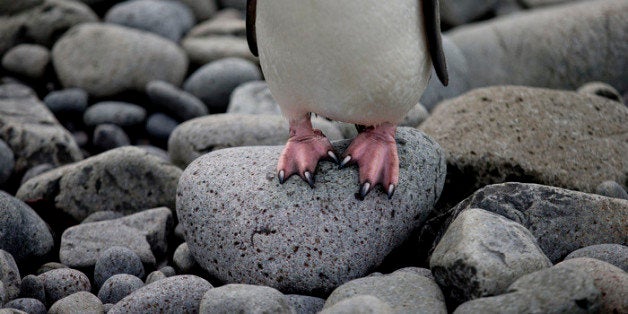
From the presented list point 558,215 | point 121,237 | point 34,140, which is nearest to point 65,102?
point 34,140

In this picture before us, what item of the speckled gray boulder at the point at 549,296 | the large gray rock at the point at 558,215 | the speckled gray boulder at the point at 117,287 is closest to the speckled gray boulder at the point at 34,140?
the speckled gray boulder at the point at 117,287

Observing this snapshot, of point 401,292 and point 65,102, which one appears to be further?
point 65,102

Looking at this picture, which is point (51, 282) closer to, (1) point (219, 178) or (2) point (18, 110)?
(1) point (219, 178)

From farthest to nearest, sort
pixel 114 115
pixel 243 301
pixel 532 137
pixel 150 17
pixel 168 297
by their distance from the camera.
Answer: pixel 150 17
pixel 114 115
pixel 532 137
pixel 168 297
pixel 243 301

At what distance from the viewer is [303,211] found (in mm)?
3145

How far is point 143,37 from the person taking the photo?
6.64 meters

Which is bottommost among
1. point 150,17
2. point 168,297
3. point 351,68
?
point 150,17

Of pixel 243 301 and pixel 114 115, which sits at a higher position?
pixel 243 301

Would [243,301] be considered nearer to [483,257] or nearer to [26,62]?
[483,257]

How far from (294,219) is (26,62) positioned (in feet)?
14.8

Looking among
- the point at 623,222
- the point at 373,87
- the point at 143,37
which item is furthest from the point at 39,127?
the point at 623,222

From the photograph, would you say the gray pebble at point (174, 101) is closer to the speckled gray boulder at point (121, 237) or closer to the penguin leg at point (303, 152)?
the speckled gray boulder at point (121, 237)

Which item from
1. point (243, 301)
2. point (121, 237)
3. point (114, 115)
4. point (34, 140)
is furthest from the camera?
point (114, 115)

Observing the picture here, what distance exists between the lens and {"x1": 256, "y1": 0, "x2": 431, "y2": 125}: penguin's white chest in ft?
9.49
